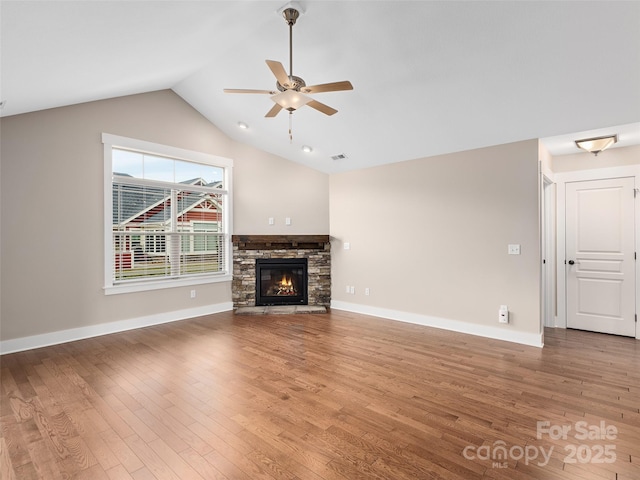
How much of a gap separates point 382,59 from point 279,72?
48.5 inches

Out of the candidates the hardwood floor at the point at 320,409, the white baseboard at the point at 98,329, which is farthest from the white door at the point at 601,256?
the white baseboard at the point at 98,329

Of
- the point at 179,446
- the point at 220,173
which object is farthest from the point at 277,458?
the point at 220,173

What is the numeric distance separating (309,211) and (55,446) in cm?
473

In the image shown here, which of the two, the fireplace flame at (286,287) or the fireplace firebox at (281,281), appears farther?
the fireplace flame at (286,287)

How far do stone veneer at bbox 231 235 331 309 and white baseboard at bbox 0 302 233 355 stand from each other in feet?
1.58

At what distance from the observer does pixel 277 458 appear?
1.94 m

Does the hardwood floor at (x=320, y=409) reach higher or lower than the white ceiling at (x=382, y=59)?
lower

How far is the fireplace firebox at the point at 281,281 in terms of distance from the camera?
594 cm

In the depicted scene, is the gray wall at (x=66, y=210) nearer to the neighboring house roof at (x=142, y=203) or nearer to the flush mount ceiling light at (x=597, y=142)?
the neighboring house roof at (x=142, y=203)

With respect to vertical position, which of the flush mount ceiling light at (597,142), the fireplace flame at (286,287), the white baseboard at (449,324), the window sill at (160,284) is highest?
the flush mount ceiling light at (597,142)

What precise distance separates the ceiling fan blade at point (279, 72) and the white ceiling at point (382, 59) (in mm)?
810

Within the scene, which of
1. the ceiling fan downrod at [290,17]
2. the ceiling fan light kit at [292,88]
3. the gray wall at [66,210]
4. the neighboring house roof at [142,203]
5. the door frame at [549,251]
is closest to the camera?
the ceiling fan light kit at [292,88]

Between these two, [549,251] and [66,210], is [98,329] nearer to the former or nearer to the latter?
[66,210]

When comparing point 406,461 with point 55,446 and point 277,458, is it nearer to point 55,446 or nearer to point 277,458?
point 277,458
